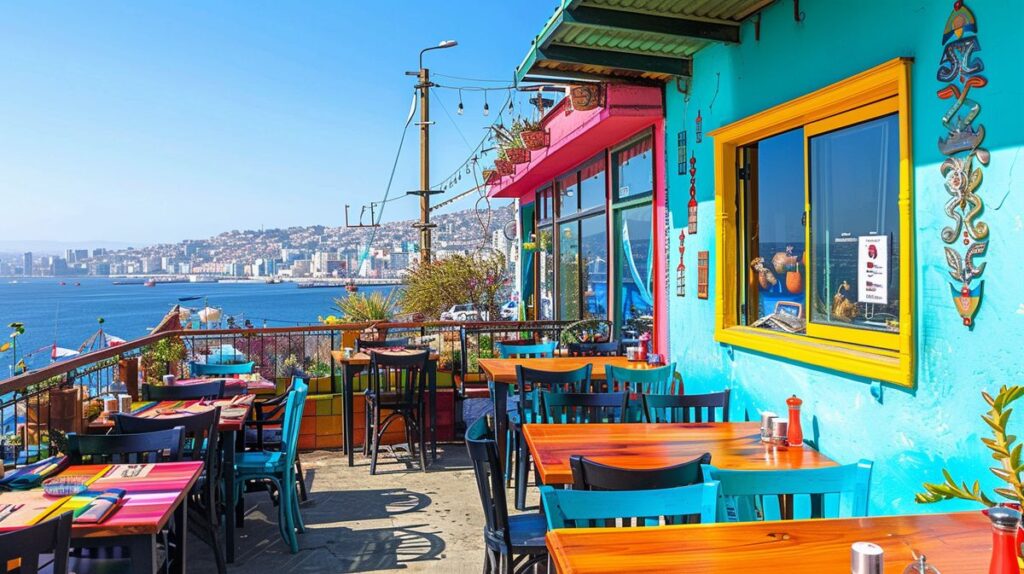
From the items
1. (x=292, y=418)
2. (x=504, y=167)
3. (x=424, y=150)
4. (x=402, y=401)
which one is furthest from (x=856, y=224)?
(x=424, y=150)

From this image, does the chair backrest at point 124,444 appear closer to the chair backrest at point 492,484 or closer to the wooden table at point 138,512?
the wooden table at point 138,512

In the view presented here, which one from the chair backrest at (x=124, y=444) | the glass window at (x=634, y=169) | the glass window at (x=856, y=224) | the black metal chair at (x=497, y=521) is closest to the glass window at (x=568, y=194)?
the glass window at (x=634, y=169)

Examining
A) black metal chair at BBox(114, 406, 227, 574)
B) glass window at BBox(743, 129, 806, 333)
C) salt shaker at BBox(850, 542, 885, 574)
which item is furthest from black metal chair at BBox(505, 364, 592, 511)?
salt shaker at BBox(850, 542, 885, 574)

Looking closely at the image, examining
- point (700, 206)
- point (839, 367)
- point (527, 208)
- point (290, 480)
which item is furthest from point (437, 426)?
point (527, 208)

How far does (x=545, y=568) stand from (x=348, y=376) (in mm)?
3566

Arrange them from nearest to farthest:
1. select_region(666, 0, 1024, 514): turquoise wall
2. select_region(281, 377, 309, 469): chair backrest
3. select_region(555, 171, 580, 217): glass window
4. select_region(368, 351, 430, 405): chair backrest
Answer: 1. select_region(666, 0, 1024, 514): turquoise wall
2. select_region(281, 377, 309, 469): chair backrest
3. select_region(368, 351, 430, 405): chair backrest
4. select_region(555, 171, 580, 217): glass window

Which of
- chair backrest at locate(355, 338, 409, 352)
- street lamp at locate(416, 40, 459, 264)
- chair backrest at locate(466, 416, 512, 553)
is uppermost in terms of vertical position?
street lamp at locate(416, 40, 459, 264)

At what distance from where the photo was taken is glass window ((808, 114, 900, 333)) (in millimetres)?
3230

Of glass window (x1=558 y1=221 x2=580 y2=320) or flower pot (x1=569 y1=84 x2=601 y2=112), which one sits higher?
flower pot (x1=569 y1=84 x2=601 y2=112)

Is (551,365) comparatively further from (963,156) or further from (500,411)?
(963,156)

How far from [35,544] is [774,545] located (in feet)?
6.15

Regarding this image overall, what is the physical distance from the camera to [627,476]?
2264 mm

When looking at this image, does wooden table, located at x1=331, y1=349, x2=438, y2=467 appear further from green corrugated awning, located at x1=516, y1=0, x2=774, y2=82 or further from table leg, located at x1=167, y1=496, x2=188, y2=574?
table leg, located at x1=167, y1=496, x2=188, y2=574

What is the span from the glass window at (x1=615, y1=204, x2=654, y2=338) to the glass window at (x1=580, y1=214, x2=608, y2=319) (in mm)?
371
